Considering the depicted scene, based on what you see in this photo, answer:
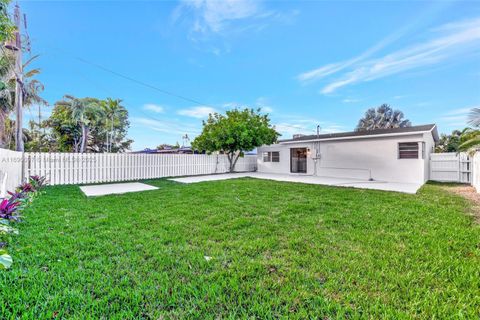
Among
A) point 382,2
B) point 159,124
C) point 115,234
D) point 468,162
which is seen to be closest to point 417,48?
point 382,2

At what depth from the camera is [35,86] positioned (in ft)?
41.6

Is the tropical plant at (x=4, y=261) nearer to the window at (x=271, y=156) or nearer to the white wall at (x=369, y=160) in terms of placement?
the white wall at (x=369, y=160)

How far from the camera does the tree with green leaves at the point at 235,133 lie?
13.0m

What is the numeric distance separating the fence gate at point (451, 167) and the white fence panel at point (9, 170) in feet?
53.1

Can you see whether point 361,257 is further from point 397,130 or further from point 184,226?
point 397,130

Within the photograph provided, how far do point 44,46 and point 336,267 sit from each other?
14443mm

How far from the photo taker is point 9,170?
17.6ft

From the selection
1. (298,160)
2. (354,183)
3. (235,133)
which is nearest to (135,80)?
(235,133)

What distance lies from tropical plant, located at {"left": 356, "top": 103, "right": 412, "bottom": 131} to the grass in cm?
2355

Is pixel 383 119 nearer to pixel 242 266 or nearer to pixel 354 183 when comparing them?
pixel 354 183

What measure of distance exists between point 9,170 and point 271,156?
1344cm

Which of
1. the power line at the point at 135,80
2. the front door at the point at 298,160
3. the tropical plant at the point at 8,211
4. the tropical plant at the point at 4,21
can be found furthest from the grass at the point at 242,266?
the power line at the point at 135,80

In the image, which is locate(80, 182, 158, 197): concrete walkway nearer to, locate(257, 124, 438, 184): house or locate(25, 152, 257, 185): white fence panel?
locate(25, 152, 257, 185): white fence panel

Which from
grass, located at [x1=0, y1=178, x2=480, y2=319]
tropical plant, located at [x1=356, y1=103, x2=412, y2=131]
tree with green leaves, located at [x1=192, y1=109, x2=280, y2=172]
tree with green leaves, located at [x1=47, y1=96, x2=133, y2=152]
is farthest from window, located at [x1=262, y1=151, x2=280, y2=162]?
tropical plant, located at [x1=356, y1=103, x2=412, y2=131]
